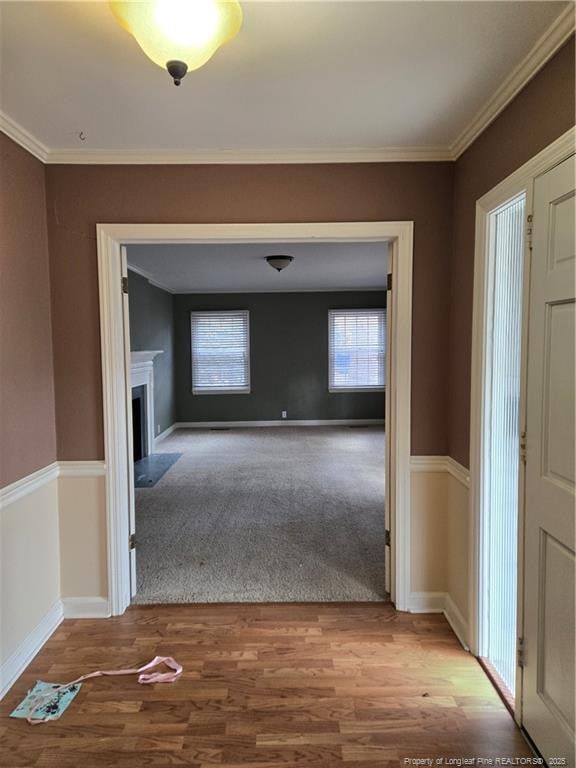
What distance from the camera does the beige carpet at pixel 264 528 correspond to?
277 centimetres

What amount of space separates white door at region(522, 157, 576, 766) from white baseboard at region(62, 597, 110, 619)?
2.11 m

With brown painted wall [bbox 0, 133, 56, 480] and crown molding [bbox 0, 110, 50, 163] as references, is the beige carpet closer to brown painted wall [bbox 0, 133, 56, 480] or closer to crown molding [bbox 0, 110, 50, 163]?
brown painted wall [bbox 0, 133, 56, 480]

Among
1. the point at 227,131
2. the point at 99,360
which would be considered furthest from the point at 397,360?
the point at 99,360

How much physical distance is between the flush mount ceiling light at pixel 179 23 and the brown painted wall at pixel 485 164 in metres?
1.09

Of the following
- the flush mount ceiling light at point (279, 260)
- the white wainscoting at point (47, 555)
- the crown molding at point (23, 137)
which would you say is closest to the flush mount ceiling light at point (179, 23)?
the crown molding at point (23, 137)

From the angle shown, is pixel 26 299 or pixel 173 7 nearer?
pixel 173 7

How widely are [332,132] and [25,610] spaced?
278cm

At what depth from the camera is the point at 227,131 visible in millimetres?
2146

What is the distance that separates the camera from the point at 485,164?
6.68ft

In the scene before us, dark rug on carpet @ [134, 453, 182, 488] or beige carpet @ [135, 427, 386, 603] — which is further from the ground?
dark rug on carpet @ [134, 453, 182, 488]

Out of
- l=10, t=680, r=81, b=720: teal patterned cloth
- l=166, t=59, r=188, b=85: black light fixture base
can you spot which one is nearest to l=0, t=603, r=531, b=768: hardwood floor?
l=10, t=680, r=81, b=720: teal patterned cloth

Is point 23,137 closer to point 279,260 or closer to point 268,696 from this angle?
point 268,696

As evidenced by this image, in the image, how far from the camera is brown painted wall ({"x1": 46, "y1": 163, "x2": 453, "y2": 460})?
2.39 m

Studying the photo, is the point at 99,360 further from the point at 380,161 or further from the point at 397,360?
the point at 380,161
